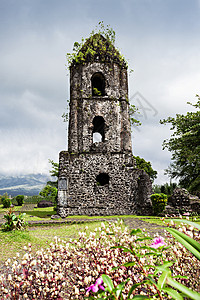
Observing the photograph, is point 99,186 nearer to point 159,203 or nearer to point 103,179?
point 103,179

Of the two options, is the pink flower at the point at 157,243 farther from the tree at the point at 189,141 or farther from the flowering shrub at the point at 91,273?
the tree at the point at 189,141

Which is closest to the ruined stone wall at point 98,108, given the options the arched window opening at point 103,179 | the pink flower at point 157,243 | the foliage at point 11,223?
the arched window opening at point 103,179

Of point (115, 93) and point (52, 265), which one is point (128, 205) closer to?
point (115, 93)

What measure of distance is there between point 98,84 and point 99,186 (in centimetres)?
780

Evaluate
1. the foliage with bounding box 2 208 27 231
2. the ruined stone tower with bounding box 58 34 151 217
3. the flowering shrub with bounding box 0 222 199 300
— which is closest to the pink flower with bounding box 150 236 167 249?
the flowering shrub with bounding box 0 222 199 300

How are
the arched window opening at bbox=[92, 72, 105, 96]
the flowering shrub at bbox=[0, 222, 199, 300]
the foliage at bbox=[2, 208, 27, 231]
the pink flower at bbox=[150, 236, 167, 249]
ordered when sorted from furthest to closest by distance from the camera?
the arched window opening at bbox=[92, 72, 105, 96] < the foliage at bbox=[2, 208, 27, 231] < the flowering shrub at bbox=[0, 222, 199, 300] < the pink flower at bbox=[150, 236, 167, 249]

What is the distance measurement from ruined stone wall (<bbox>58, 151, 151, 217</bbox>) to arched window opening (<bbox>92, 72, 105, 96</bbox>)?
4.39m

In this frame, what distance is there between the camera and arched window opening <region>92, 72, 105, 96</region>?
46.5ft

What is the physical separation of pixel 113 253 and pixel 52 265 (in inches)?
24.2

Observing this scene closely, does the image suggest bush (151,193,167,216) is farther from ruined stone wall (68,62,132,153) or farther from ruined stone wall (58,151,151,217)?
ruined stone wall (68,62,132,153)

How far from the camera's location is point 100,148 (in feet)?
42.4

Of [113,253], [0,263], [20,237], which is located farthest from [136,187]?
[113,253]

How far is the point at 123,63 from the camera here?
1496 centimetres

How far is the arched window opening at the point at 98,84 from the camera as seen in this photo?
46.5 ft
